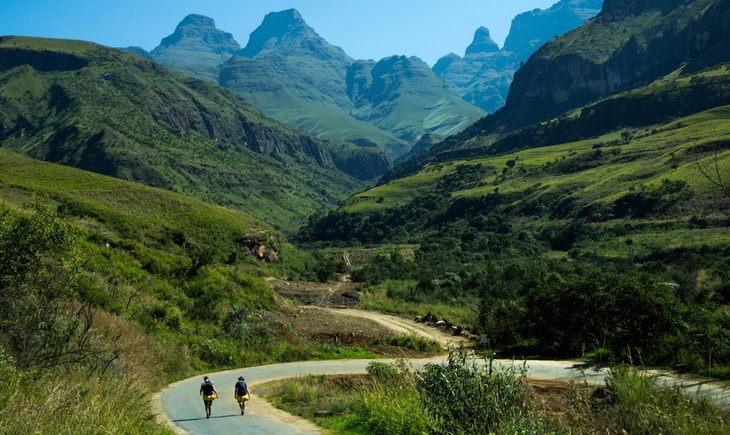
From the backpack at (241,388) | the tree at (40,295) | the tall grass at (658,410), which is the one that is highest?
the tree at (40,295)

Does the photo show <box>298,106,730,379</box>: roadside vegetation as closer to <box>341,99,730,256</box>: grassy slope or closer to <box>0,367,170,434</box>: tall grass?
<box>341,99,730,256</box>: grassy slope

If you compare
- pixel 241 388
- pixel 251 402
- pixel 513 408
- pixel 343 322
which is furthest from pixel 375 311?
pixel 513 408

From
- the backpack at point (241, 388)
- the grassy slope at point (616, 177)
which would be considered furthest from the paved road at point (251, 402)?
the grassy slope at point (616, 177)

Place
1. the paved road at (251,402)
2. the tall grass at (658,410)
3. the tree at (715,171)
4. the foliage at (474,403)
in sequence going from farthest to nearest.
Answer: the paved road at (251,402)
the foliage at (474,403)
the tall grass at (658,410)
the tree at (715,171)

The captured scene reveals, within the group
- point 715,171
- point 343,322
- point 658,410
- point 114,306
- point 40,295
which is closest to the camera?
point 658,410

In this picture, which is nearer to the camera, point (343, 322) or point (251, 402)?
point (251, 402)

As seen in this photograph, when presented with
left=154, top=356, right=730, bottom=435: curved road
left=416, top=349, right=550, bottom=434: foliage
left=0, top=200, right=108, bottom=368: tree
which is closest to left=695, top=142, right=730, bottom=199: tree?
left=416, top=349, right=550, bottom=434: foliage

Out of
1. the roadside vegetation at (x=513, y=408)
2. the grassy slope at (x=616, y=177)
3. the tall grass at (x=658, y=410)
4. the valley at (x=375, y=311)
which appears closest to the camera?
the tall grass at (x=658, y=410)

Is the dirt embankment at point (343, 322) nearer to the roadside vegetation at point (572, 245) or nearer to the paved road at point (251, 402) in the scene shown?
the roadside vegetation at point (572, 245)

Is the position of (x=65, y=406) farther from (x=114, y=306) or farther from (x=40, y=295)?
(x=114, y=306)

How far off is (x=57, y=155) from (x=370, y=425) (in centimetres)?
20355

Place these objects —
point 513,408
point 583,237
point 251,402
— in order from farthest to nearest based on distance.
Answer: point 583,237 → point 251,402 → point 513,408

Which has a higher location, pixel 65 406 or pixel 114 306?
pixel 114 306

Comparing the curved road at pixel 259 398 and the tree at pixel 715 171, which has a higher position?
the tree at pixel 715 171
